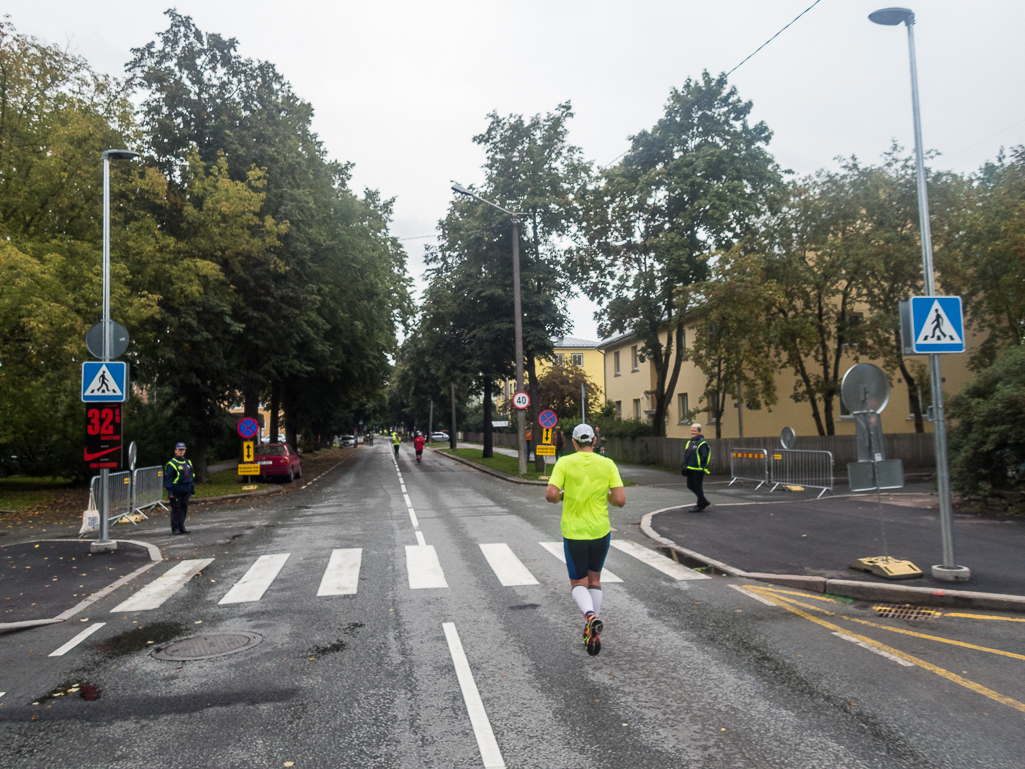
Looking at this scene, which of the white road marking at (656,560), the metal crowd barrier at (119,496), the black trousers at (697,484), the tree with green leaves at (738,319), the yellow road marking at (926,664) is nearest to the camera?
the yellow road marking at (926,664)

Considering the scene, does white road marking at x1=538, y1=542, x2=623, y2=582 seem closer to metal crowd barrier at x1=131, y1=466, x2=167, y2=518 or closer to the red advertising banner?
the red advertising banner

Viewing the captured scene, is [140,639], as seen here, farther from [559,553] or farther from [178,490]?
[178,490]

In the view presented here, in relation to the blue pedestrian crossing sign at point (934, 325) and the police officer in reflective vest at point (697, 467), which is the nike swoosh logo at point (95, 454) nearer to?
the police officer in reflective vest at point (697, 467)

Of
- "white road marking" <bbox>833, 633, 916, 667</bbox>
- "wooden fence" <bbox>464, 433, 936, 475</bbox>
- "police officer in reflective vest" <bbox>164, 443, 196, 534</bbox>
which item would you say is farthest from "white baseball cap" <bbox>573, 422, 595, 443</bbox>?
"wooden fence" <bbox>464, 433, 936, 475</bbox>

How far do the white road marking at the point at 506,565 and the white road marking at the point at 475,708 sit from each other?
2.44 meters

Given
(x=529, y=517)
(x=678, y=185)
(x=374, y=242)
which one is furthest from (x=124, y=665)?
(x=374, y=242)

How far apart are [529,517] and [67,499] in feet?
50.0

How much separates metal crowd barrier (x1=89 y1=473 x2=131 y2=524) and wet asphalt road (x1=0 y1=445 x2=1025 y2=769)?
7.75 meters

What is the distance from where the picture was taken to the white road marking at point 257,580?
837 centimetres

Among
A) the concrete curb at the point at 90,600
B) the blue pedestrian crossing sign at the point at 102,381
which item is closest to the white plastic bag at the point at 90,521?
the concrete curb at the point at 90,600

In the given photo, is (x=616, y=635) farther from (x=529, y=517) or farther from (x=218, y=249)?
(x=218, y=249)

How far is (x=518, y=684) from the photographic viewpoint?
5281 millimetres

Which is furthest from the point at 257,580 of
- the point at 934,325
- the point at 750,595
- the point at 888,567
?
the point at 934,325

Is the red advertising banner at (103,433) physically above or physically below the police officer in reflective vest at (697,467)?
above
